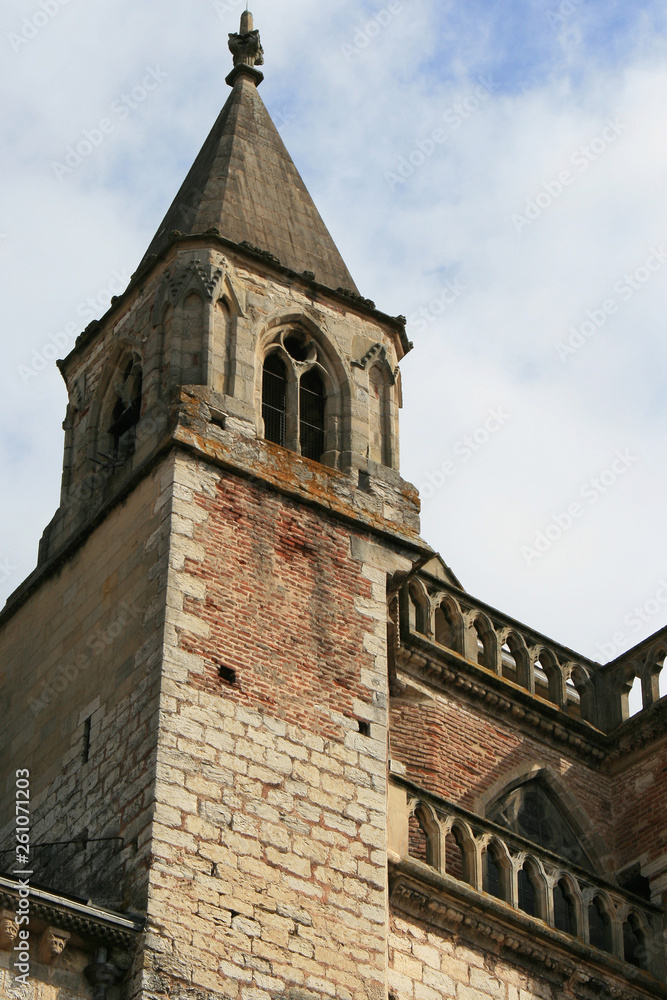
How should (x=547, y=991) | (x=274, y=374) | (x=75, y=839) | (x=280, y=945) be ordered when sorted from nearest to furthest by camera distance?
(x=280, y=945) < (x=75, y=839) < (x=547, y=991) < (x=274, y=374)

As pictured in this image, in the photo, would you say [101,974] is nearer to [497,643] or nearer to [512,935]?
[512,935]

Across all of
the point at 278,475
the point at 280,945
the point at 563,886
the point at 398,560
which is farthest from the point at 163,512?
the point at 563,886

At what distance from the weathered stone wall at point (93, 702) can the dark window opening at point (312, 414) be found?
216 cm

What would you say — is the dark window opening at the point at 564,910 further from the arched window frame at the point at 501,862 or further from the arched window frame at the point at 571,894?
the arched window frame at the point at 501,862

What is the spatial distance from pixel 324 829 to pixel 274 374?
5.44 meters

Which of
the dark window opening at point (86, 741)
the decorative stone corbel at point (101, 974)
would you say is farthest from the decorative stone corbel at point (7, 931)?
the dark window opening at point (86, 741)

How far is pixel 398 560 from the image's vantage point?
18.8 metres

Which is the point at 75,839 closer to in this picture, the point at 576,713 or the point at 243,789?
the point at 243,789

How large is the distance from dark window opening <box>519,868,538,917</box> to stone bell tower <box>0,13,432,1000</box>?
8.62 feet

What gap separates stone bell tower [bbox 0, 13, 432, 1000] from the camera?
1562 cm

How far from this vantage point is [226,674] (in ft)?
55.0

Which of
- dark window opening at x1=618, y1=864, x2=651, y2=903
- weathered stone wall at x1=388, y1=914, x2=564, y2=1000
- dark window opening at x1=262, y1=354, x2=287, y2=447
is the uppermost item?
dark window opening at x1=262, y1=354, x2=287, y2=447

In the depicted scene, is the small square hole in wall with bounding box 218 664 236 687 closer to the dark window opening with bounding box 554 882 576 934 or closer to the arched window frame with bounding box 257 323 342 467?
the arched window frame with bounding box 257 323 342 467

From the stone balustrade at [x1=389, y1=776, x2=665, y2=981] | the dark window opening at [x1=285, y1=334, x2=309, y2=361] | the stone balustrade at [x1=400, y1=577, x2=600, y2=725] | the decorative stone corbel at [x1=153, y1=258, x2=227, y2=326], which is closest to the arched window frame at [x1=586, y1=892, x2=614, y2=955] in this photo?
the stone balustrade at [x1=389, y1=776, x2=665, y2=981]
